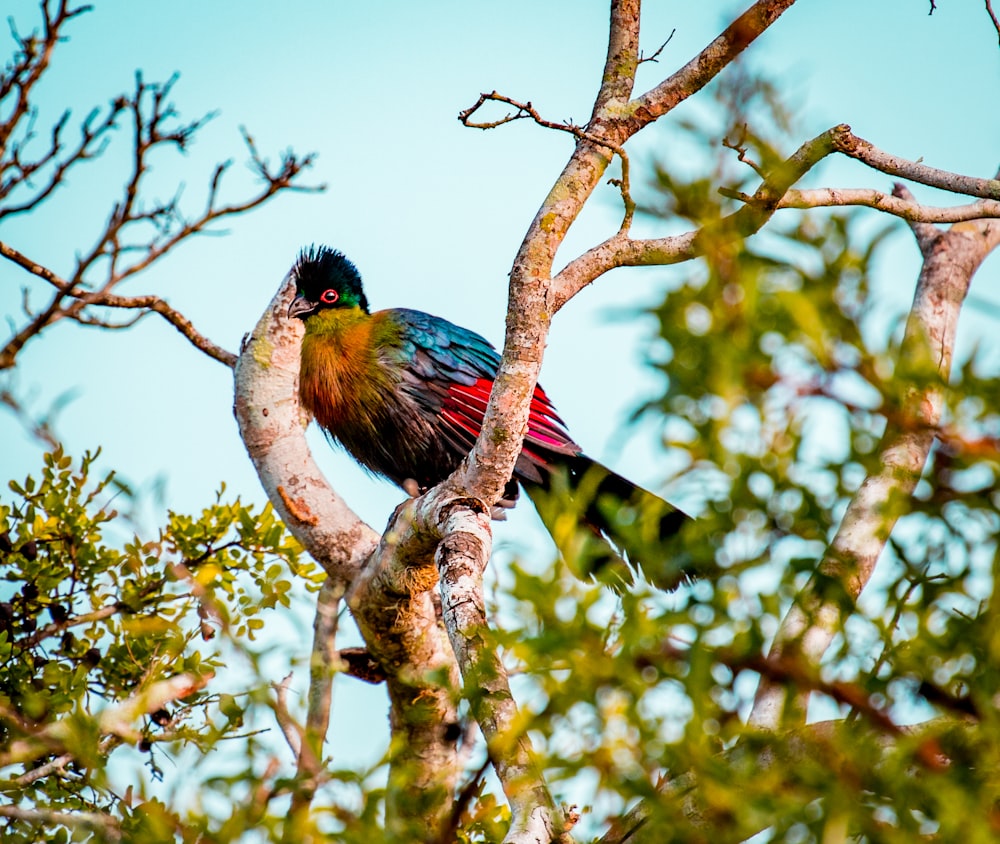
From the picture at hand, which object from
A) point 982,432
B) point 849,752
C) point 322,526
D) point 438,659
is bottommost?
point 849,752

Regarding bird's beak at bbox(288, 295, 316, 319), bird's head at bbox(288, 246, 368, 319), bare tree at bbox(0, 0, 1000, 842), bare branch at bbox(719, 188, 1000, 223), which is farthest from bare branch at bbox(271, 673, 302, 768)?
bird's head at bbox(288, 246, 368, 319)

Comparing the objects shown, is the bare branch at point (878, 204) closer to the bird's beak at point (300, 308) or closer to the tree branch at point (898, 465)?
the tree branch at point (898, 465)

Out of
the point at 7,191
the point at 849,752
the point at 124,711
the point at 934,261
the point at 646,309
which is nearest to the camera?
the point at 849,752

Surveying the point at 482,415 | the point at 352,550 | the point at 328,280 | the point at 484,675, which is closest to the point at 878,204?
the point at 352,550

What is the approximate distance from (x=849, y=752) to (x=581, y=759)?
29 cm

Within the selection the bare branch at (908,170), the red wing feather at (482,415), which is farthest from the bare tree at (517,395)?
the red wing feather at (482,415)

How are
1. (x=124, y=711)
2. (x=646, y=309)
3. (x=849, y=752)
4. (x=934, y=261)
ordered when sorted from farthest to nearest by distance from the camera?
(x=934, y=261)
(x=124, y=711)
(x=646, y=309)
(x=849, y=752)

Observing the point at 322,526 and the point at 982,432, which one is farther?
the point at 322,526

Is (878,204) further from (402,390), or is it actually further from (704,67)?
(402,390)

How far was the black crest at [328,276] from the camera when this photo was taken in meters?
5.37

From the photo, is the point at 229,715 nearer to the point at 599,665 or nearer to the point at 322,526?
the point at 599,665

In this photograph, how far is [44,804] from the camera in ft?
9.58

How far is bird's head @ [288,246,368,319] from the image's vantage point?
17.6 feet

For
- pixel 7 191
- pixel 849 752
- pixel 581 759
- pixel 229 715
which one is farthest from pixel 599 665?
pixel 7 191
